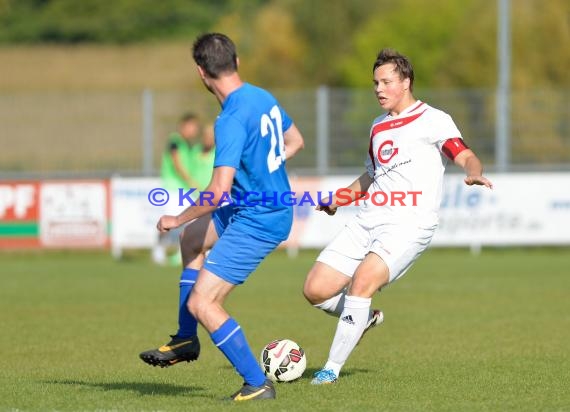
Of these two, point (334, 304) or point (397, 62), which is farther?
point (334, 304)

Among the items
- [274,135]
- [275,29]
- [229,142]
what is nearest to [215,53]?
[229,142]

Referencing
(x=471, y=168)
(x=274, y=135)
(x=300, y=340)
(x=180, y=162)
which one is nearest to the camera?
(x=274, y=135)

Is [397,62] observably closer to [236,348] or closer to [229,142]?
[229,142]

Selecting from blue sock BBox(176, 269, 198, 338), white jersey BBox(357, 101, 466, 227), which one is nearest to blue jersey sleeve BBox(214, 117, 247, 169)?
blue sock BBox(176, 269, 198, 338)

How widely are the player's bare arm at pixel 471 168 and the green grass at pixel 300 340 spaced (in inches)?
53.8

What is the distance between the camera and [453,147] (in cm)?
786

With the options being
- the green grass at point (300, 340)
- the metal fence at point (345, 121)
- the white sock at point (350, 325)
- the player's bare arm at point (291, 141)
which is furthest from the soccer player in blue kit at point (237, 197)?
the metal fence at point (345, 121)

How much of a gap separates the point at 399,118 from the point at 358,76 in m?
46.2

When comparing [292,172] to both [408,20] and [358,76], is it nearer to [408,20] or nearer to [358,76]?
[358,76]

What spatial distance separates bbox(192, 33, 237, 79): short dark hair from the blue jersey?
187 mm

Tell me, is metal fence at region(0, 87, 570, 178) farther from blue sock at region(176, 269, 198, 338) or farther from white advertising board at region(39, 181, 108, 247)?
blue sock at region(176, 269, 198, 338)

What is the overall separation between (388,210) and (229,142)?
1.70m

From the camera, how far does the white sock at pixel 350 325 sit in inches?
310

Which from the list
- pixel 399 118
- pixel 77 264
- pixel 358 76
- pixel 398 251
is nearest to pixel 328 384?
pixel 398 251
